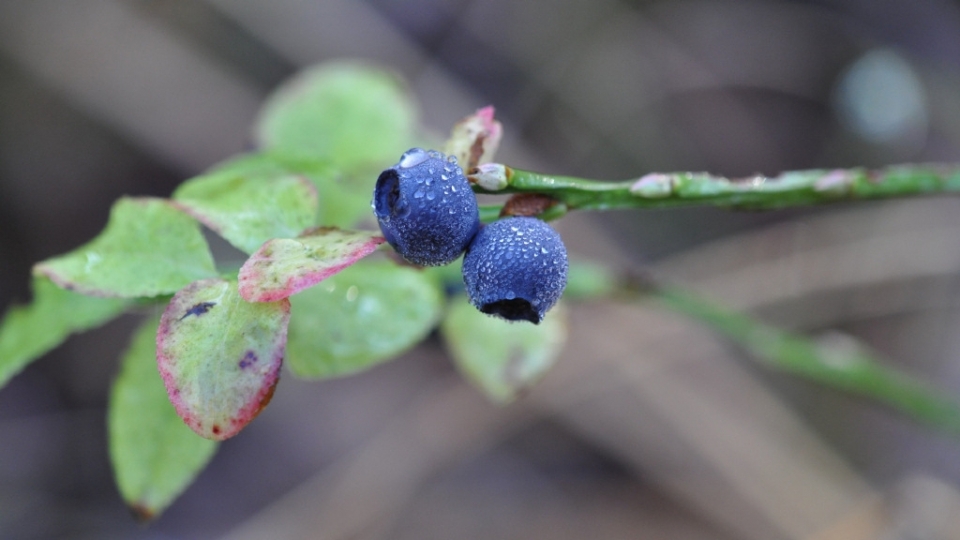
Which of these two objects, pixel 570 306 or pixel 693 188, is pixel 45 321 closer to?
pixel 693 188

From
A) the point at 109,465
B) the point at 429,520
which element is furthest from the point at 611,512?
the point at 109,465

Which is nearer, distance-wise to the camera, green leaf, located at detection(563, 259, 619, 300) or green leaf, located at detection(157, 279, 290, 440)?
green leaf, located at detection(157, 279, 290, 440)

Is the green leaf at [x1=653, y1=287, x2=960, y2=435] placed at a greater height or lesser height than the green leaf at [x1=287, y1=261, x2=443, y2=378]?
greater

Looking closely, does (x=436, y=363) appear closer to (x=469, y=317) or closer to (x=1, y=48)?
(x=469, y=317)

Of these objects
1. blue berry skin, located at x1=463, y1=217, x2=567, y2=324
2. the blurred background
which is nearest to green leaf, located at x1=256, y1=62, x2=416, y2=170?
blue berry skin, located at x1=463, y1=217, x2=567, y2=324

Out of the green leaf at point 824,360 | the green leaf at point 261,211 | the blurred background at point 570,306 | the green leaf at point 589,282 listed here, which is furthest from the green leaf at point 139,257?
the blurred background at point 570,306

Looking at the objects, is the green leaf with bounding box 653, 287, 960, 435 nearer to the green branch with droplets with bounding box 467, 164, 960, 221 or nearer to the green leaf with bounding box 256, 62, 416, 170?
the green branch with droplets with bounding box 467, 164, 960, 221

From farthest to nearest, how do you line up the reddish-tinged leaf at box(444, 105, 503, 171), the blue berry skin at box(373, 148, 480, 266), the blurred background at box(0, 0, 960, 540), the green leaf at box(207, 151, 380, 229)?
the blurred background at box(0, 0, 960, 540) < the green leaf at box(207, 151, 380, 229) < the reddish-tinged leaf at box(444, 105, 503, 171) < the blue berry skin at box(373, 148, 480, 266)

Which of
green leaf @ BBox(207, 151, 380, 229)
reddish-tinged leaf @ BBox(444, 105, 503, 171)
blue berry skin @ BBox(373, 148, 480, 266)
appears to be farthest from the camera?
green leaf @ BBox(207, 151, 380, 229)
